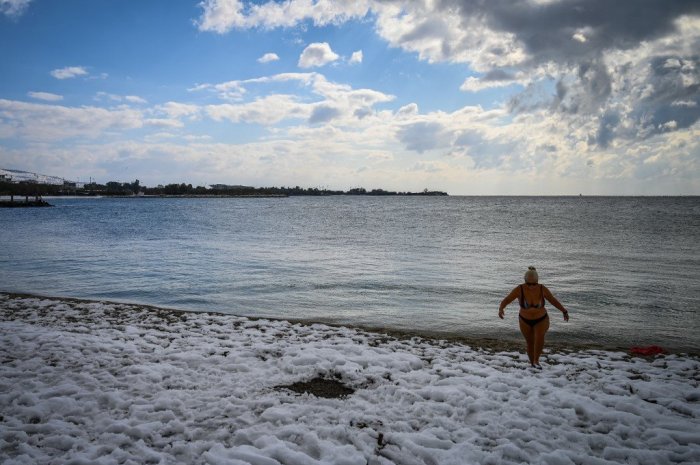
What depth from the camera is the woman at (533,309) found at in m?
7.88

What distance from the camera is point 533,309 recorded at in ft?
26.3

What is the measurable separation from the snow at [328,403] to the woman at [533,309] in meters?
0.63

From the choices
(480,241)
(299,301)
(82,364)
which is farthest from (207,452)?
(480,241)

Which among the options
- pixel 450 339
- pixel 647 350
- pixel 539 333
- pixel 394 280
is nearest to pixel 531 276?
pixel 539 333

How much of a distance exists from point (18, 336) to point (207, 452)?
23.7ft

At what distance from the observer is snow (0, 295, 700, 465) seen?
5367 millimetres

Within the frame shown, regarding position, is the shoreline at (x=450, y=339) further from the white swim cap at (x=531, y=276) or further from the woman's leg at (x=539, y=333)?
the white swim cap at (x=531, y=276)

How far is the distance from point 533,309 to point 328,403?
4324mm

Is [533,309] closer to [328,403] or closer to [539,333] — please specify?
[539,333]

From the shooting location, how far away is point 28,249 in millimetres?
29516

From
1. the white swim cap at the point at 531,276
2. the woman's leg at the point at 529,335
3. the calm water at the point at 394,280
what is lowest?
the calm water at the point at 394,280

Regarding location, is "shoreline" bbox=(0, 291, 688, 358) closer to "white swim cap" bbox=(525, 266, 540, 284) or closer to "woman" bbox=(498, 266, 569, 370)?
"woman" bbox=(498, 266, 569, 370)

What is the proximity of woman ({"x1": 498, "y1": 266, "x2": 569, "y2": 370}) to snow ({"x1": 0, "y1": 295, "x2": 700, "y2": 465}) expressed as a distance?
0.63 metres

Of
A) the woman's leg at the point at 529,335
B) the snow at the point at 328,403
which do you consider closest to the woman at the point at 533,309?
the woman's leg at the point at 529,335
